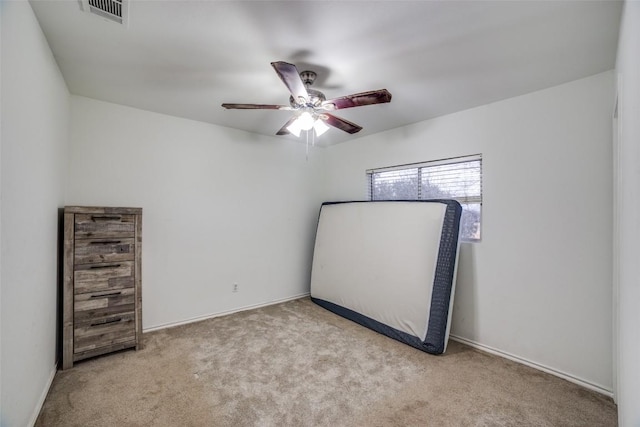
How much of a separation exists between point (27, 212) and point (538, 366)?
3.71m

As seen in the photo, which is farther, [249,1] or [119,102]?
[119,102]

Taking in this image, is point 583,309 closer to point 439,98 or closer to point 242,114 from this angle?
point 439,98

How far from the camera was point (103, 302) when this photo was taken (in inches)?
96.2

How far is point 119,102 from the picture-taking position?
112 inches

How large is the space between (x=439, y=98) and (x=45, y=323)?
3.53m

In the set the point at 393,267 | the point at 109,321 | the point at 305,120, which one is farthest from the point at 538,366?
the point at 109,321

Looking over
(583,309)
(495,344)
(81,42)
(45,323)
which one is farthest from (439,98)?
(45,323)

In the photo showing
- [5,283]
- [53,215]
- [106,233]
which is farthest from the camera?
[106,233]

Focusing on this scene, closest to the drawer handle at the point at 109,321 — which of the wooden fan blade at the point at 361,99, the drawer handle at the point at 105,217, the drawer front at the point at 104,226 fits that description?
the drawer front at the point at 104,226

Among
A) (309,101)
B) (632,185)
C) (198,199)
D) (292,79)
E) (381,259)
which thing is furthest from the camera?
(198,199)

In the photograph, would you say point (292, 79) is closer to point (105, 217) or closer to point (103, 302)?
point (105, 217)

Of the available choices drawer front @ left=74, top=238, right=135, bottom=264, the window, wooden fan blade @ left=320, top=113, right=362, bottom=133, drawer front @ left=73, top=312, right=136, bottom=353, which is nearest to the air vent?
wooden fan blade @ left=320, top=113, right=362, bottom=133

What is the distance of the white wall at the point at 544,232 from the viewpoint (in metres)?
2.13

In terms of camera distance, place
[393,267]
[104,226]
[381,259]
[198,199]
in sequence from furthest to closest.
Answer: [198,199] → [381,259] → [393,267] → [104,226]
